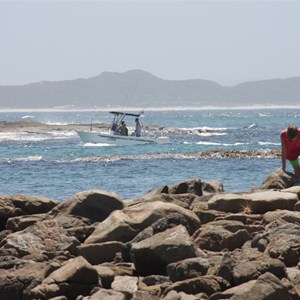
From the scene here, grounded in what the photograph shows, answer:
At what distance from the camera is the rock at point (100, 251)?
1235 centimetres

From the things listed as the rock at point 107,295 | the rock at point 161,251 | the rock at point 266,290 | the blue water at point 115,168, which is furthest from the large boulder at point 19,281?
the blue water at point 115,168

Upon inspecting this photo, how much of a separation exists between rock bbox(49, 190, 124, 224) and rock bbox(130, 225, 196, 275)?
3.15 m

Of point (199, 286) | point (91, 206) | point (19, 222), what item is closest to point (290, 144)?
point (91, 206)

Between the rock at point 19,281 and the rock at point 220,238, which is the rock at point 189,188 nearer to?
the rock at point 220,238

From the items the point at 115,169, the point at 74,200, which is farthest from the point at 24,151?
the point at 74,200

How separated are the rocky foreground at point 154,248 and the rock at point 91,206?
0.02m

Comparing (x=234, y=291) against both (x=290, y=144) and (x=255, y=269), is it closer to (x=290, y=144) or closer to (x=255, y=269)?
(x=255, y=269)

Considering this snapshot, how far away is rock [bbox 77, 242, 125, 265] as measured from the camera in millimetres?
12352

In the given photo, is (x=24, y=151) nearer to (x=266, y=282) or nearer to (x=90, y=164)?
(x=90, y=164)

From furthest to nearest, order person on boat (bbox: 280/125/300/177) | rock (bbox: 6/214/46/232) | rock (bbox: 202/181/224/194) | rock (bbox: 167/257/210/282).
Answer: rock (bbox: 202/181/224/194), person on boat (bbox: 280/125/300/177), rock (bbox: 6/214/46/232), rock (bbox: 167/257/210/282)

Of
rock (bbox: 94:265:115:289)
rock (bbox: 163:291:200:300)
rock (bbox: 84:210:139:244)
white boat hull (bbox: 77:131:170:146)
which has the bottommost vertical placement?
white boat hull (bbox: 77:131:170:146)

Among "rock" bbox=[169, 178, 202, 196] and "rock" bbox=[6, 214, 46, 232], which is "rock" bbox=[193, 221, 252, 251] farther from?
"rock" bbox=[169, 178, 202, 196]

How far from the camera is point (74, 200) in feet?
49.2

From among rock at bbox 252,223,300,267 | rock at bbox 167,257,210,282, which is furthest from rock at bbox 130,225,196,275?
rock at bbox 252,223,300,267
